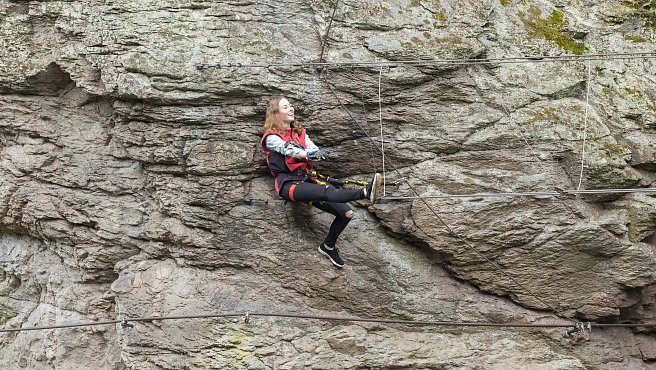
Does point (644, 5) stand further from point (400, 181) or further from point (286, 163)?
point (286, 163)

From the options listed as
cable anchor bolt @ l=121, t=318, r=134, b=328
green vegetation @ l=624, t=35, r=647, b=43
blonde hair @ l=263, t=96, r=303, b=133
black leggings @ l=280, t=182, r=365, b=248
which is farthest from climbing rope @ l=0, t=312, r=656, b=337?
green vegetation @ l=624, t=35, r=647, b=43

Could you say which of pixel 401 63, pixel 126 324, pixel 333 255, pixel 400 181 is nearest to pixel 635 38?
pixel 401 63

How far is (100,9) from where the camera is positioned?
7.13 meters

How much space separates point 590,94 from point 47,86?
17.4 feet

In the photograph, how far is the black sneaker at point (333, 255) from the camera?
7117 millimetres

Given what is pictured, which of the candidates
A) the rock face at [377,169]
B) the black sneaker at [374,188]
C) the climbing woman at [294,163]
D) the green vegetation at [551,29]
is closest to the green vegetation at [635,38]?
the rock face at [377,169]

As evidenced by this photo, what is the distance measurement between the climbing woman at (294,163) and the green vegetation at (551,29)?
7.57 feet

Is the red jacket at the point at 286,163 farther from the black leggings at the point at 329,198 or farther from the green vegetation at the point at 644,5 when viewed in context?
the green vegetation at the point at 644,5

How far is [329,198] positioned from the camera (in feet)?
21.6

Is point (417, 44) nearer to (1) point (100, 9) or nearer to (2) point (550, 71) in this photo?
(2) point (550, 71)

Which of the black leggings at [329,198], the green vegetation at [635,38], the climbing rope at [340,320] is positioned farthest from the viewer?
the green vegetation at [635,38]

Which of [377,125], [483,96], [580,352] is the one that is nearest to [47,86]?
[377,125]

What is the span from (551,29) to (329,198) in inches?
111

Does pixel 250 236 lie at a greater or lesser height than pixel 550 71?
lesser
